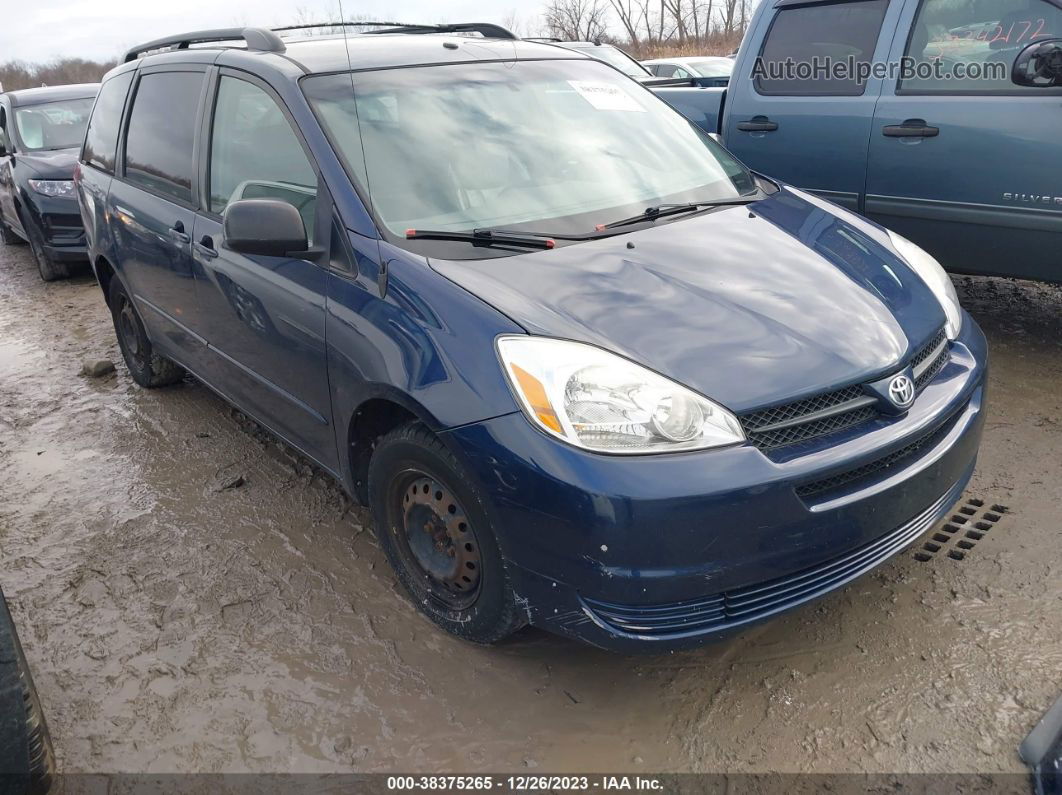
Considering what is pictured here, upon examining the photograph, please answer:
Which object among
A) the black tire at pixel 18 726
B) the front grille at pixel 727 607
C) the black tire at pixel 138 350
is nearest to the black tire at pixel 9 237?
the black tire at pixel 138 350

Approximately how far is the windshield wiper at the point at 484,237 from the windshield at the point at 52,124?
7.24 m

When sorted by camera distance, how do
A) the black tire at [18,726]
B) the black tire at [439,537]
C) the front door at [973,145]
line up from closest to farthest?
the black tire at [18,726] < the black tire at [439,537] < the front door at [973,145]

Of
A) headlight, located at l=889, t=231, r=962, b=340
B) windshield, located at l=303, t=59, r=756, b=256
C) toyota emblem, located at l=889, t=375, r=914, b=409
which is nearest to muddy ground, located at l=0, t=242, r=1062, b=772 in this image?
toyota emblem, located at l=889, t=375, r=914, b=409

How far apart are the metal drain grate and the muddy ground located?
33 millimetres

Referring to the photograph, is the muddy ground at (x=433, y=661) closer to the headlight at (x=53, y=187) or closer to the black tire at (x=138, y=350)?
the black tire at (x=138, y=350)

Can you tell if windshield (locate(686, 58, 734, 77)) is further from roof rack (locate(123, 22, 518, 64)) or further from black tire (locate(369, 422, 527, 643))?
black tire (locate(369, 422, 527, 643))

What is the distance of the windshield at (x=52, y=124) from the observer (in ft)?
27.7

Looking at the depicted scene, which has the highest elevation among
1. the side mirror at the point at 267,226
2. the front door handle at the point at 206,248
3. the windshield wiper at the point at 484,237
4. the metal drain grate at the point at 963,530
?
the side mirror at the point at 267,226

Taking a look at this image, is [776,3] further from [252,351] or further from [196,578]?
[196,578]

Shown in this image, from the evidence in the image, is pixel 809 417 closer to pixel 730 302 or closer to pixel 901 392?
pixel 901 392

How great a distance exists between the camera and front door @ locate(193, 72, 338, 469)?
115 inches

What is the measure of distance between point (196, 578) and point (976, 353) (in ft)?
9.14

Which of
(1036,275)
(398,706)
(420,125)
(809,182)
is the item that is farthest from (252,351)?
(1036,275)

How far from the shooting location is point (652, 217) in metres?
2.99
